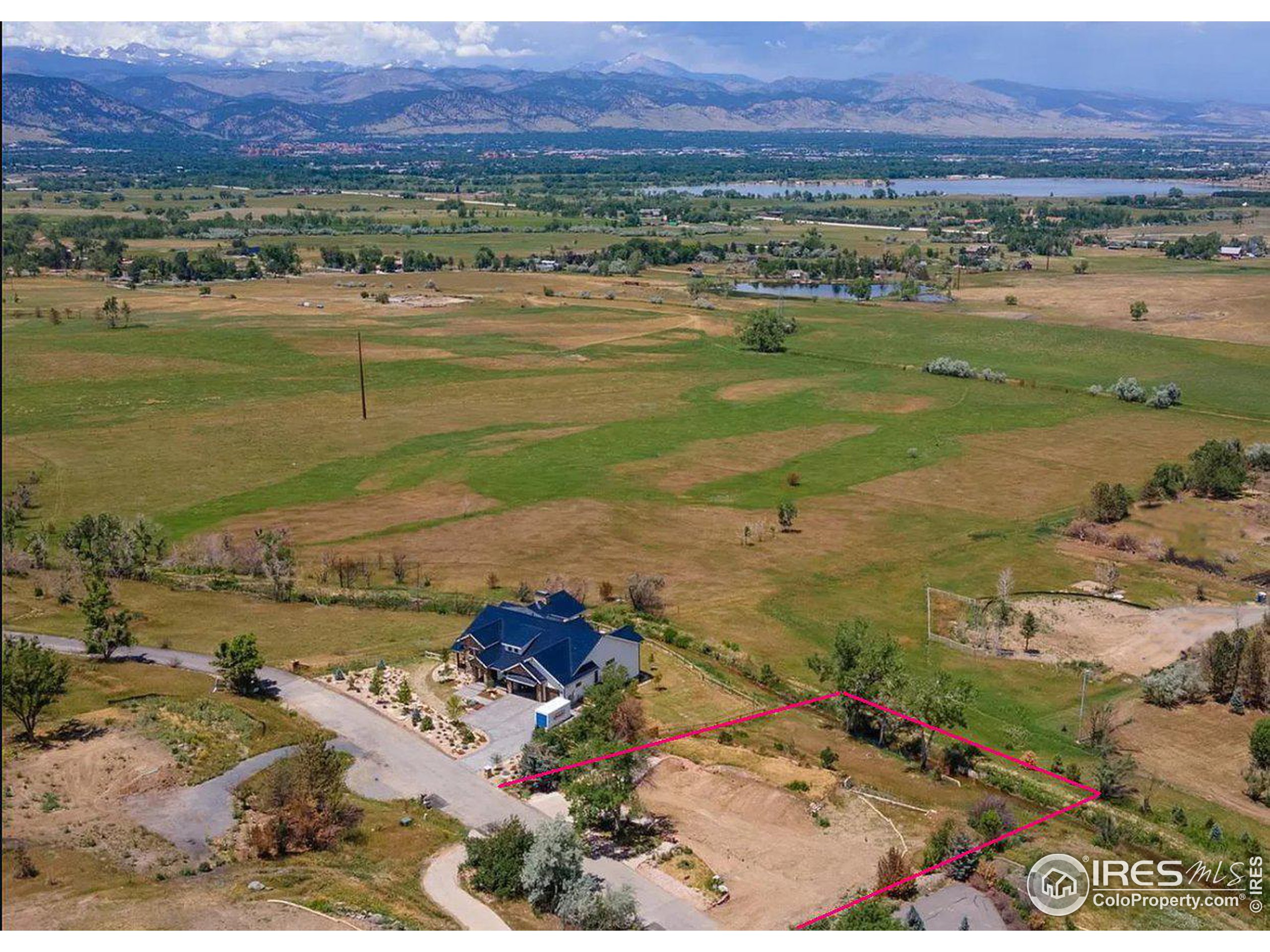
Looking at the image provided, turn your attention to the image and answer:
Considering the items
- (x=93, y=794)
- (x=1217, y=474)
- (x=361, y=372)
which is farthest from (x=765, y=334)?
(x=93, y=794)

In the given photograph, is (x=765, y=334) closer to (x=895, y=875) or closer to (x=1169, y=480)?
(x=1169, y=480)

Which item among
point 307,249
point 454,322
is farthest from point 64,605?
point 307,249

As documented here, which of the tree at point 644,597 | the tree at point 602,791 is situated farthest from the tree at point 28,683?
the tree at point 644,597

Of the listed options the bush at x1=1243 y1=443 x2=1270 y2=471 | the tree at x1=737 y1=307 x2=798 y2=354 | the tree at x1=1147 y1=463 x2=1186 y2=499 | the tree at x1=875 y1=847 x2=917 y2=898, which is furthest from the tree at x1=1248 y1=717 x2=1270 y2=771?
the tree at x1=737 y1=307 x2=798 y2=354

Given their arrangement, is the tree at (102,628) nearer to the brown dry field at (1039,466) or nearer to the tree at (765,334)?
the brown dry field at (1039,466)

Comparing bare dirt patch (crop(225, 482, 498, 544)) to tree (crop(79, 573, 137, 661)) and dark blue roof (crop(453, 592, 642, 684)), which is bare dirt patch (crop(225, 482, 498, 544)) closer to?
tree (crop(79, 573, 137, 661))

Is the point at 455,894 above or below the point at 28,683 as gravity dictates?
below
